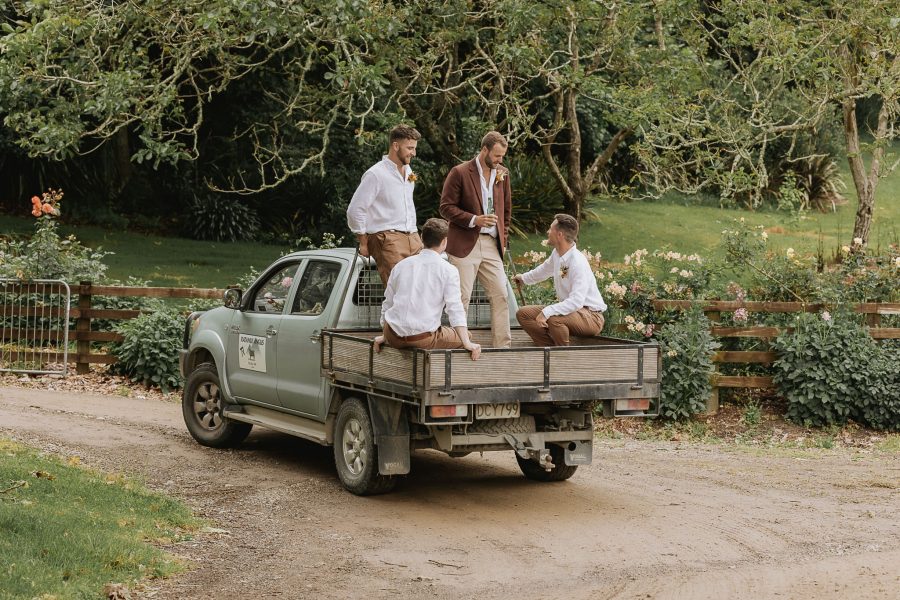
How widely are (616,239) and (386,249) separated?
18045 millimetres

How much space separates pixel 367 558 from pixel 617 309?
22.7 feet

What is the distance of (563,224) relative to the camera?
9.69 m

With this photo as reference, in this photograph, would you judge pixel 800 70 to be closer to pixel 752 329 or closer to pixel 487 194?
pixel 752 329

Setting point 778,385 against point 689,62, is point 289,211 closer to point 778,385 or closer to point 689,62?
point 689,62

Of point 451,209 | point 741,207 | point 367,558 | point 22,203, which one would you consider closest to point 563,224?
point 451,209

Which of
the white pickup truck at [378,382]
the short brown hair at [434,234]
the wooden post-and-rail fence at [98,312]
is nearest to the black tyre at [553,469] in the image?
the white pickup truck at [378,382]

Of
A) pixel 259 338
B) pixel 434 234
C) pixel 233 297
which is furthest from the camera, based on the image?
pixel 233 297

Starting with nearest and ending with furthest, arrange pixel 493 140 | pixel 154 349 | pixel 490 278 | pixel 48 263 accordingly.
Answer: pixel 493 140 < pixel 490 278 < pixel 154 349 < pixel 48 263

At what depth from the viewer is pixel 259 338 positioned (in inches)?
420

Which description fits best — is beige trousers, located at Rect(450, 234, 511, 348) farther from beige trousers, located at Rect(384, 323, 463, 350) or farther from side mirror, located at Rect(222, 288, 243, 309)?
side mirror, located at Rect(222, 288, 243, 309)

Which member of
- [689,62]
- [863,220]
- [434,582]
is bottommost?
[434,582]

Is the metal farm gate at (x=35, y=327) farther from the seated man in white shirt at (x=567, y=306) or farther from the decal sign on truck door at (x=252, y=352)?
the seated man in white shirt at (x=567, y=306)

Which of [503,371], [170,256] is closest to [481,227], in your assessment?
[503,371]

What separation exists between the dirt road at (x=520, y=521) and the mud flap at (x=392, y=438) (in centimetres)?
31
